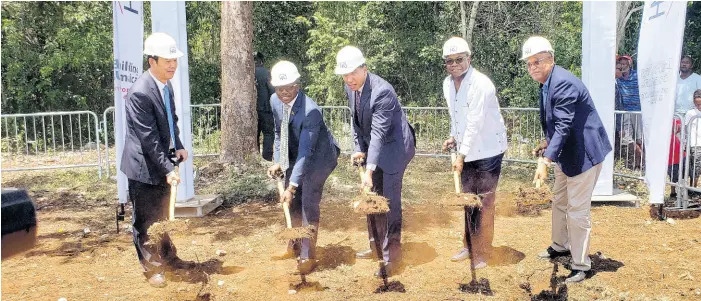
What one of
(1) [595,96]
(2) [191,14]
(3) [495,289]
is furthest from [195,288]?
(2) [191,14]

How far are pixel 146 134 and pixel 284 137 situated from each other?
1171 millimetres

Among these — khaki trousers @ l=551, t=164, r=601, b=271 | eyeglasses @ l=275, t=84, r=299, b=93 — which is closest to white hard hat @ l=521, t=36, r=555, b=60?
khaki trousers @ l=551, t=164, r=601, b=271

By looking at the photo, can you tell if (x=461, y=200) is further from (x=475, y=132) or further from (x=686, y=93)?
(x=686, y=93)

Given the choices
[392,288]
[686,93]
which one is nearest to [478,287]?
[392,288]

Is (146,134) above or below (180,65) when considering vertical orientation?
below

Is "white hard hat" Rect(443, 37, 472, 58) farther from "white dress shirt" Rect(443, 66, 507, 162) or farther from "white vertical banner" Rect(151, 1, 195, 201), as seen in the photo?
"white vertical banner" Rect(151, 1, 195, 201)

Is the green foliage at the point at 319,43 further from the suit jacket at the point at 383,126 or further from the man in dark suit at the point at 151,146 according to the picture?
the man in dark suit at the point at 151,146

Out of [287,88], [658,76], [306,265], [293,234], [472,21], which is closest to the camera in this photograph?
[293,234]

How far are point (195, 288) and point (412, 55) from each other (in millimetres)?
13378

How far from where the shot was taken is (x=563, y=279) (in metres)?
4.90

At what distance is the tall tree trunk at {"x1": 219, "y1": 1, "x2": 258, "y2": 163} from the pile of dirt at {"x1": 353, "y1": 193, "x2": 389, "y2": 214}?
17.4ft

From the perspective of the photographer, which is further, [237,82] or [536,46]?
[237,82]

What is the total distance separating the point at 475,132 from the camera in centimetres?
494

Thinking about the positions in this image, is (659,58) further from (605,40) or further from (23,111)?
(23,111)
